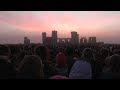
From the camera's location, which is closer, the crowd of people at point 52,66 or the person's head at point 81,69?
the crowd of people at point 52,66

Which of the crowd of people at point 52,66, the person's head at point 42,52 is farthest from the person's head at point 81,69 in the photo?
the person's head at point 42,52

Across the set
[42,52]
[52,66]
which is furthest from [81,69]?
[42,52]

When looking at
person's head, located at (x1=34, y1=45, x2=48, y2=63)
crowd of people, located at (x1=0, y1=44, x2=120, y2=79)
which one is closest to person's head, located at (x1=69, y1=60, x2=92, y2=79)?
crowd of people, located at (x1=0, y1=44, x2=120, y2=79)

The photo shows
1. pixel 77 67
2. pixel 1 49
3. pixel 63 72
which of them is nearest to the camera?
pixel 77 67

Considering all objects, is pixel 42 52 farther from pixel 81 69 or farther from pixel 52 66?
pixel 81 69

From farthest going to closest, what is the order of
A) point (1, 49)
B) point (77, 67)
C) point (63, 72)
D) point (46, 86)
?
point (63, 72), point (1, 49), point (77, 67), point (46, 86)

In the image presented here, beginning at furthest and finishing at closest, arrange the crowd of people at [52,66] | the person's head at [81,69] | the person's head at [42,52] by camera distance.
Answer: the person's head at [42,52]
the person's head at [81,69]
the crowd of people at [52,66]

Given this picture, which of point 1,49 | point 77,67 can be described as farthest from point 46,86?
point 1,49

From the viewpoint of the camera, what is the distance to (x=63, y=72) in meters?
4.37

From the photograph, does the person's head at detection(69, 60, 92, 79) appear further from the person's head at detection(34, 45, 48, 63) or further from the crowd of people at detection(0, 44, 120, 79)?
the person's head at detection(34, 45, 48, 63)

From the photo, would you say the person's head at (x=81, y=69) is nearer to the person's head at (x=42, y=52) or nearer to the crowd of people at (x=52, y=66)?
the crowd of people at (x=52, y=66)
